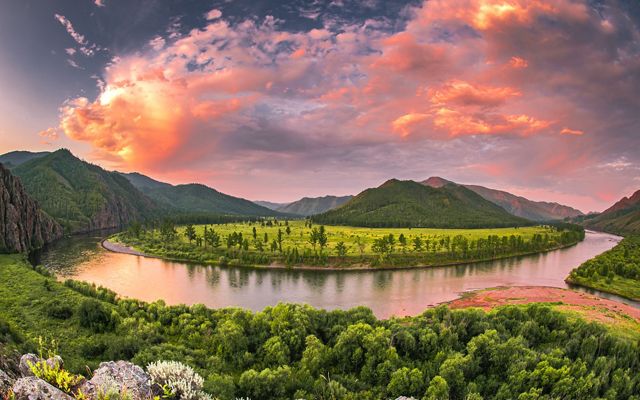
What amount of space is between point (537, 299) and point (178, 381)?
74.7m

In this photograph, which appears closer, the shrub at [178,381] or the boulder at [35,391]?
the boulder at [35,391]

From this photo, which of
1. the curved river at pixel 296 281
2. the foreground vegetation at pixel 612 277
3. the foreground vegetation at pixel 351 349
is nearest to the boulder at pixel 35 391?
the foreground vegetation at pixel 351 349

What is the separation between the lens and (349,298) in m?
73.4

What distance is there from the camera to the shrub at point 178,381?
52.9 ft

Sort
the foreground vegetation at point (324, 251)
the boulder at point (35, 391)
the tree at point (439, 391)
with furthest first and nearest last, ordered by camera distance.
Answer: the foreground vegetation at point (324, 251) → the tree at point (439, 391) → the boulder at point (35, 391)

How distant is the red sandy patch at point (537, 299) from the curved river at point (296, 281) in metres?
5.11

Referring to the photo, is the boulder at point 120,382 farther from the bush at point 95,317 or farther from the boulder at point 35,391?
the bush at point 95,317

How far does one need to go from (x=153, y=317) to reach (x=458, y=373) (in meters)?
39.1

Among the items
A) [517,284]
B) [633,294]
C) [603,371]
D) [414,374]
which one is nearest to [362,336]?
[414,374]

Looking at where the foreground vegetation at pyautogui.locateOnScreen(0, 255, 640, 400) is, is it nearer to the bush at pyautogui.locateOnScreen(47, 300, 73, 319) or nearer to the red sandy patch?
the bush at pyautogui.locateOnScreen(47, 300, 73, 319)

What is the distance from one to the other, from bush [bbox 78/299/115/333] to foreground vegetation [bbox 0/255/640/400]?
0.12 metres


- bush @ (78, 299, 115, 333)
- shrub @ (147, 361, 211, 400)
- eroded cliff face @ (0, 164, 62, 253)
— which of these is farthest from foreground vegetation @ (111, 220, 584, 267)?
shrub @ (147, 361, 211, 400)

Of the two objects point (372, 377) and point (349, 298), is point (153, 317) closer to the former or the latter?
point (372, 377)

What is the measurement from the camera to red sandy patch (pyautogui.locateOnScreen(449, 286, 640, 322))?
62534 mm
